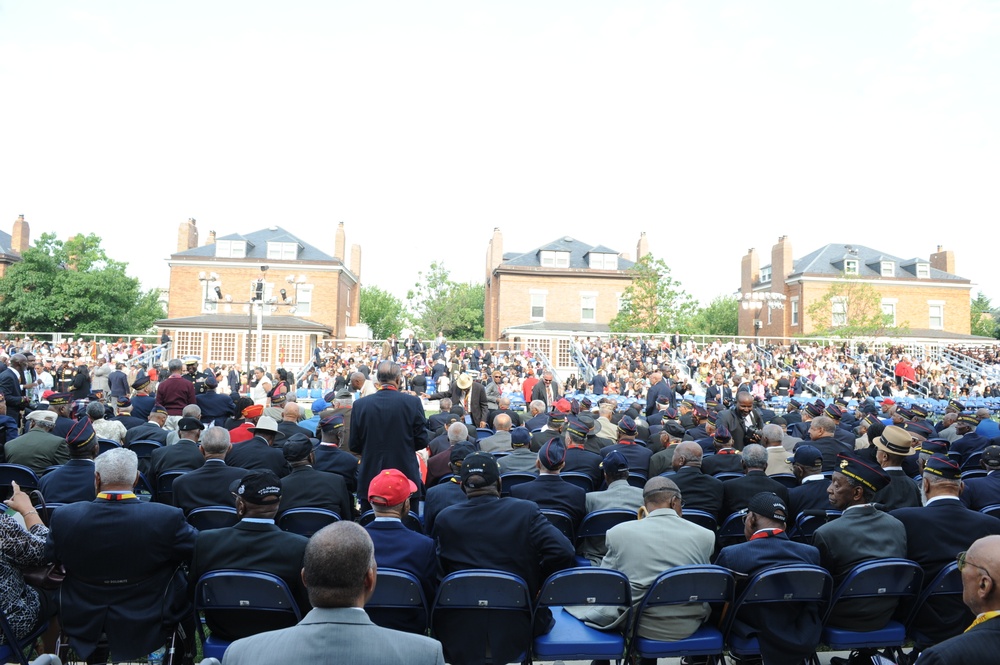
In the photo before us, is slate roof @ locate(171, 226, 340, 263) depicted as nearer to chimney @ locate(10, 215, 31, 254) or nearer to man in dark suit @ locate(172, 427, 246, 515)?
chimney @ locate(10, 215, 31, 254)

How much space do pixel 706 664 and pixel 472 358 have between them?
96.0 feet

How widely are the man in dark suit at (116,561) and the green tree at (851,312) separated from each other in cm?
4615

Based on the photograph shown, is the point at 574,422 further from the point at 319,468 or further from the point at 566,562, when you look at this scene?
the point at 566,562

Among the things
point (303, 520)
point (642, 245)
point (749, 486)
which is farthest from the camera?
point (642, 245)

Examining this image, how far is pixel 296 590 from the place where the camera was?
4.00 metres

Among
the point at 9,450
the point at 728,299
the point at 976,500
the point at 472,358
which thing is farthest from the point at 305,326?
the point at 728,299

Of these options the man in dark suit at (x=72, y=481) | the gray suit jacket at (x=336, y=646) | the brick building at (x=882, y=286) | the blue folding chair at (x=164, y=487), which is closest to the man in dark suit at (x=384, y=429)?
Answer: the blue folding chair at (x=164, y=487)

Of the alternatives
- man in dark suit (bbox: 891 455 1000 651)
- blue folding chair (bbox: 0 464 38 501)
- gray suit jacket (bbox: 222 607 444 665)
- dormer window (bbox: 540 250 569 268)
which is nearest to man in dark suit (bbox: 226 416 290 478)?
blue folding chair (bbox: 0 464 38 501)

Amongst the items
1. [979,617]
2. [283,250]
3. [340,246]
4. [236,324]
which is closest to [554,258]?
[340,246]

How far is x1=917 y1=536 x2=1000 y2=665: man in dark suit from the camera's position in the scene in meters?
2.40

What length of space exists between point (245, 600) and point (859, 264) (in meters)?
55.8

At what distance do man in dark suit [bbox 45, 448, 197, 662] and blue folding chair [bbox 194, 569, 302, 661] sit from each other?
0.35 metres

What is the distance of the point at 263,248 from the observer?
4934cm

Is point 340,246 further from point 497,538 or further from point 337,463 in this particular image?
→ point 497,538
